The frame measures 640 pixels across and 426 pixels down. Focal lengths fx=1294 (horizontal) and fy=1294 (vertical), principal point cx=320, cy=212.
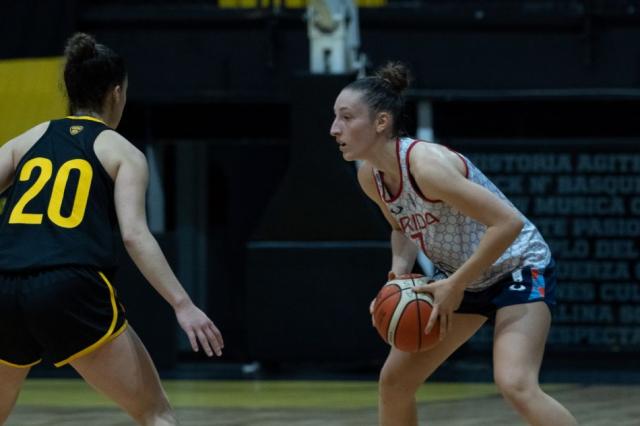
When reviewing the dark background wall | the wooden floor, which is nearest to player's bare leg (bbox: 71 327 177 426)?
the wooden floor

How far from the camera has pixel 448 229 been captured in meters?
4.70

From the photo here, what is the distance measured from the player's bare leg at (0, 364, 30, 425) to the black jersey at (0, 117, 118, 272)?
0.36 m

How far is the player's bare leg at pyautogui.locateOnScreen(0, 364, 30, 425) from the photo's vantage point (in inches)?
168

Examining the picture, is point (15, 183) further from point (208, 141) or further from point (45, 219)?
point (208, 141)

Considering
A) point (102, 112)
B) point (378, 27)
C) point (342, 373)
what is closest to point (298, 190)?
point (342, 373)

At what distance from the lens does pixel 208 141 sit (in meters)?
12.2

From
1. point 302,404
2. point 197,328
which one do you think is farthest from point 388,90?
point 302,404

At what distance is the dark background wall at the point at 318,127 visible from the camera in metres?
10.4

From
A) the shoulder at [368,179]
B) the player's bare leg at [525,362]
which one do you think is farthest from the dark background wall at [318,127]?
the player's bare leg at [525,362]

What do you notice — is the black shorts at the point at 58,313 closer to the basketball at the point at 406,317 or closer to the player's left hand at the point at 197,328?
the player's left hand at the point at 197,328

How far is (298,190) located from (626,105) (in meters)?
3.22

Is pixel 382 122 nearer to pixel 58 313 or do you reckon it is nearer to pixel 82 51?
pixel 82 51

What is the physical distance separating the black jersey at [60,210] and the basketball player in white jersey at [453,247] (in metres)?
0.93

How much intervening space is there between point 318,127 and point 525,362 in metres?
6.14
